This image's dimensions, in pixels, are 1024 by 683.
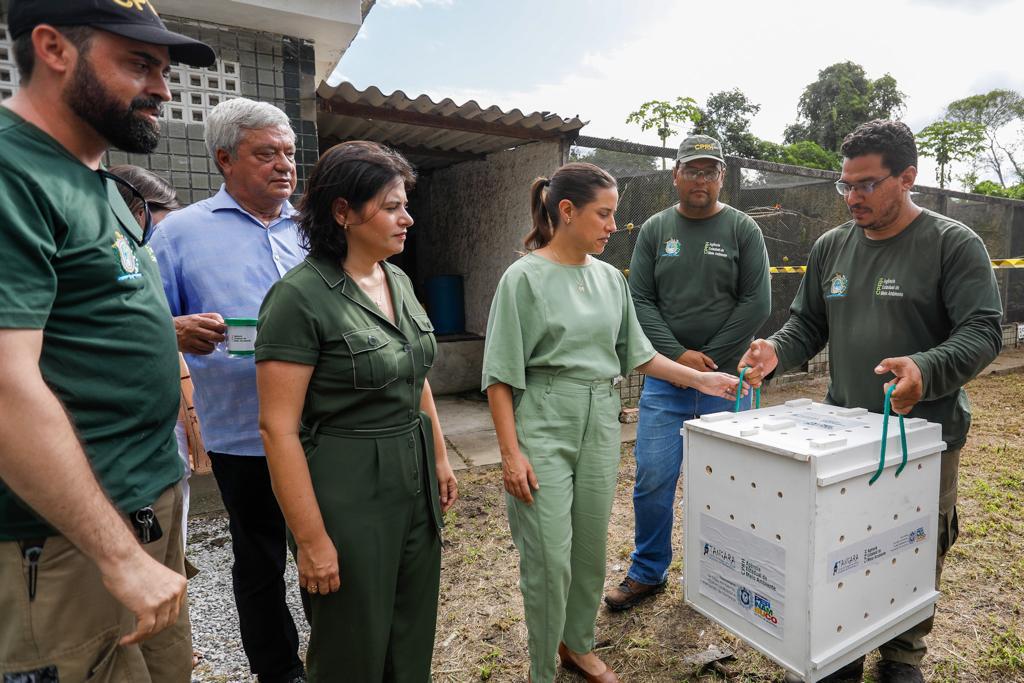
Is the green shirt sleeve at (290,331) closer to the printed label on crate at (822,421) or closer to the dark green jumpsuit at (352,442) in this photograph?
the dark green jumpsuit at (352,442)

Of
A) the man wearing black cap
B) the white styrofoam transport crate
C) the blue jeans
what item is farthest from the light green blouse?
the man wearing black cap

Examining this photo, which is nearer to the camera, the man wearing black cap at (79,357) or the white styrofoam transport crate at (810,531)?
the man wearing black cap at (79,357)

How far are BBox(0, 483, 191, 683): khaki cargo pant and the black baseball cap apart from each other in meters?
0.96

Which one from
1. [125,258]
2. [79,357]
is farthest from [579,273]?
[79,357]

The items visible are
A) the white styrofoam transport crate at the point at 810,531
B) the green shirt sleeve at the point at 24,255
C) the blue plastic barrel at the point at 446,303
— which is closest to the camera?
the green shirt sleeve at the point at 24,255

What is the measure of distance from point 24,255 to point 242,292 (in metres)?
1.03

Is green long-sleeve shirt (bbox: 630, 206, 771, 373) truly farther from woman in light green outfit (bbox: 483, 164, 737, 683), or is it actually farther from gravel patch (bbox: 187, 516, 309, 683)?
gravel patch (bbox: 187, 516, 309, 683)

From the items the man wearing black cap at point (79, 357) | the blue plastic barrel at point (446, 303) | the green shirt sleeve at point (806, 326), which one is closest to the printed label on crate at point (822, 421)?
the green shirt sleeve at point (806, 326)

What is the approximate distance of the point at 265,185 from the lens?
2059 millimetres

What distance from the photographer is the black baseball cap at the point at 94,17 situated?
111cm

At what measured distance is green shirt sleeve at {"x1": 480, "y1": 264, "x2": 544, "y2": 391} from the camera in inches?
79.4

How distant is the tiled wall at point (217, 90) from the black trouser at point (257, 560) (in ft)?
8.63

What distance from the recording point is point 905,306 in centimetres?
206

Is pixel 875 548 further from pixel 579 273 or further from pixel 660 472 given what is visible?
pixel 579 273
